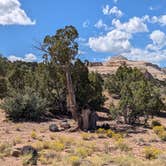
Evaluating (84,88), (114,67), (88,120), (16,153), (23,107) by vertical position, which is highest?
(114,67)

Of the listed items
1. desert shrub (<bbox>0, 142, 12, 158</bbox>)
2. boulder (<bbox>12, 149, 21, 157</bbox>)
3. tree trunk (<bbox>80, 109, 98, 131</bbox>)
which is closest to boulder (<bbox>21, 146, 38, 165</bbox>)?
boulder (<bbox>12, 149, 21, 157</bbox>)

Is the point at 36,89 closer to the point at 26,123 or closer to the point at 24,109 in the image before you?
the point at 24,109

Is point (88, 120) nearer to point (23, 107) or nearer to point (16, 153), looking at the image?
point (23, 107)

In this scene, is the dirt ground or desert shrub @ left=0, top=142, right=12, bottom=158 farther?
the dirt ground

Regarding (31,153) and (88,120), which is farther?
(88,120)

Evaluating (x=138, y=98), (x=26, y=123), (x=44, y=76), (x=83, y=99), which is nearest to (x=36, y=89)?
(x=44, y=76)

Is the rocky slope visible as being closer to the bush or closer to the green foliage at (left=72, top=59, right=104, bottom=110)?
the green foliage at (left=72, top=59, right=104, bottom=110)

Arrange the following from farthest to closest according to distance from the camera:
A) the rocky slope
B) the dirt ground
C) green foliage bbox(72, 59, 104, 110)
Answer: the rocky slope → green foliage bbox(72, 59, 104, 110) → the dirt ground

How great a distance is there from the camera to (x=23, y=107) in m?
27.7

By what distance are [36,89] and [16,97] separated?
4.70m

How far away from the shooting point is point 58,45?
24.7 m

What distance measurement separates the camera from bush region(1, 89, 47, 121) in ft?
90.5

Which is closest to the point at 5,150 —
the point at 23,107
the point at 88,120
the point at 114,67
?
the point at 88,120

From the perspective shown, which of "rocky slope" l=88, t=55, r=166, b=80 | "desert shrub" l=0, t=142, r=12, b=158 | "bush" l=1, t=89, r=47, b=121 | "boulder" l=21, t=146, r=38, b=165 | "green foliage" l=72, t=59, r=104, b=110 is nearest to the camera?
"boulder" l=21, t=146, r=38, b=165
